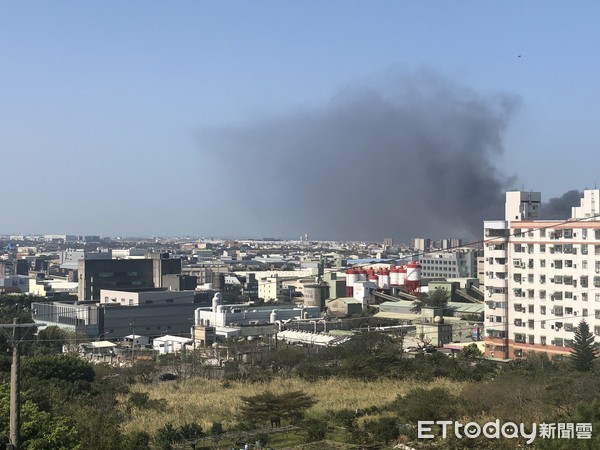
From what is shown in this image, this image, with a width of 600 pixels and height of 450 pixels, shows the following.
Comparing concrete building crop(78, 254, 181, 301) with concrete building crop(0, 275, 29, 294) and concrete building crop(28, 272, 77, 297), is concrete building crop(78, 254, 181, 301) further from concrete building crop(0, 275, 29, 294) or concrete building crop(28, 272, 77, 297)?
concrete building crop(0, 275, 29, 294)

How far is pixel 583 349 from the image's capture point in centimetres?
1825

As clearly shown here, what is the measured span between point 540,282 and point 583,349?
9.72ft

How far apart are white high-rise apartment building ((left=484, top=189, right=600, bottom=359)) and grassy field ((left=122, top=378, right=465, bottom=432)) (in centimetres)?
593

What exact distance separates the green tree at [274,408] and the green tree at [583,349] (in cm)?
683

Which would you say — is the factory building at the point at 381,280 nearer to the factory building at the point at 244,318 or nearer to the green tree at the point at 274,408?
the factory building at the point at 244,318

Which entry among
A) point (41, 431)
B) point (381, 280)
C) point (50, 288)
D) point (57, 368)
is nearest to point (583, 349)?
point (57, 368)

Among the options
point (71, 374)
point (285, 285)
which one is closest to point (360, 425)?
point (71, 374)

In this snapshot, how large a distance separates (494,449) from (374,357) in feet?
23.8

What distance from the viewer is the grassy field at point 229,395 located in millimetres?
12531

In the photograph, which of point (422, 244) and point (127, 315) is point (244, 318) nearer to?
point (127, 315)

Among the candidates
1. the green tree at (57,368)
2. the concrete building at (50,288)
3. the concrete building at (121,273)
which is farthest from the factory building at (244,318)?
the concrete building at (50,288)

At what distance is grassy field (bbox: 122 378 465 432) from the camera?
1253 cm

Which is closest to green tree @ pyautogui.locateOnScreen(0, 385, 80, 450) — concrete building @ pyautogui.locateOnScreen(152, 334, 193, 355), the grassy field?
the grassy field

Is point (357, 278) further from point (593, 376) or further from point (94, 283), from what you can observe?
point (593, 376)
